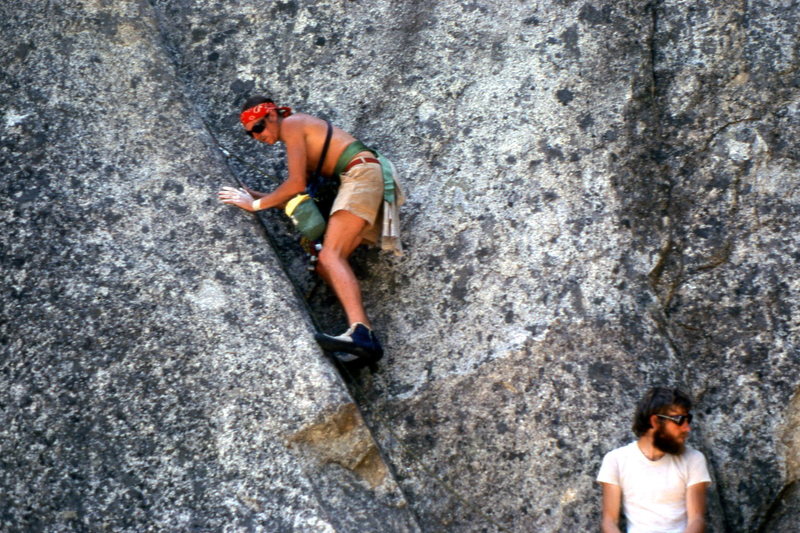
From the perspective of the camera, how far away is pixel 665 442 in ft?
14.6

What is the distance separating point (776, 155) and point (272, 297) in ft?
8.50

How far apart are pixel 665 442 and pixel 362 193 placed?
72.2 inches

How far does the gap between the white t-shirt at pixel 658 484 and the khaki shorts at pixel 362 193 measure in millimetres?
1665

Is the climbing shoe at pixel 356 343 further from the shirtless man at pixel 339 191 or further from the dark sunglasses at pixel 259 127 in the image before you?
the dark sunglasses at pixel 259 127

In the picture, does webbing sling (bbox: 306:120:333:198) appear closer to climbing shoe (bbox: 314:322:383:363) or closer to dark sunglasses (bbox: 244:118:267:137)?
dark sunglasses (bbox: 244:118:267:137)

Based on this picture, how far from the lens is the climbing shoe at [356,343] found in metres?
4.83

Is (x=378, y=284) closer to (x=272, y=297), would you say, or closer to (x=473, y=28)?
(x=272, y=297)

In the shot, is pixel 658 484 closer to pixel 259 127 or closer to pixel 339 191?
pixel 339 191

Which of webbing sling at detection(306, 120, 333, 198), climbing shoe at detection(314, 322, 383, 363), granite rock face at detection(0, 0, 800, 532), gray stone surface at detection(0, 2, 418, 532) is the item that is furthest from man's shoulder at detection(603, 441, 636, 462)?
webbing sling at detection(306, 120, 333, 198)

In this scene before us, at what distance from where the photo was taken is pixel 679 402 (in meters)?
4.43

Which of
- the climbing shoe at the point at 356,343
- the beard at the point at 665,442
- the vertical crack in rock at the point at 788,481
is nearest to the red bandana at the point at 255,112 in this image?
the climbing shoe at the point at 356,343

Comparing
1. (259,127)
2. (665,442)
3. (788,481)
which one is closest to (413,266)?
(259,127)

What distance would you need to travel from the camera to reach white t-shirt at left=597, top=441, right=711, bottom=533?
4465mm

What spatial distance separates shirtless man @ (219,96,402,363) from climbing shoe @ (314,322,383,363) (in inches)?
2.5
